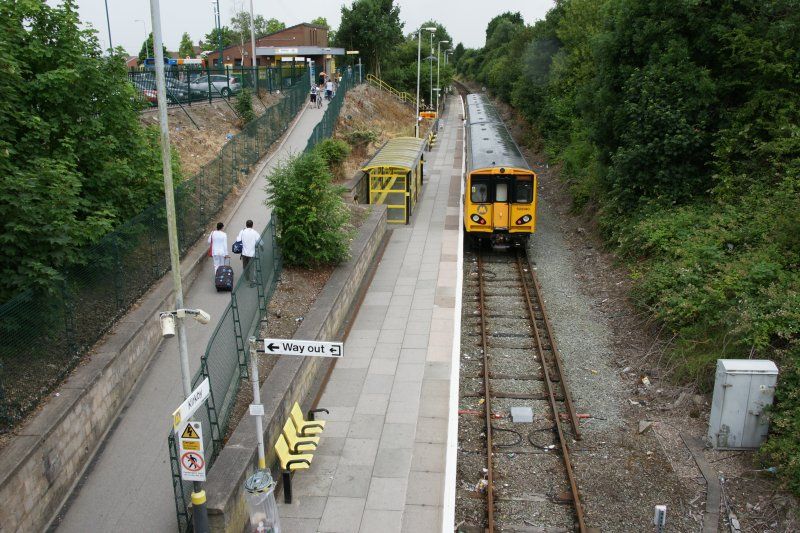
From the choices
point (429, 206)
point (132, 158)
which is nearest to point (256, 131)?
point (429, 206)

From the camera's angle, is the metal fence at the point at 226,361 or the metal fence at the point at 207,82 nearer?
the metal fence at the point at 226,361

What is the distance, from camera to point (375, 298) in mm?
16406

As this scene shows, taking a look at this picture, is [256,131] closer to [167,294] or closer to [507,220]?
[507,220]

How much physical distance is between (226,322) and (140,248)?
3638 millimetres

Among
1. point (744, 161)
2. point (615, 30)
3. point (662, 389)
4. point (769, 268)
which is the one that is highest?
point (615, 30)

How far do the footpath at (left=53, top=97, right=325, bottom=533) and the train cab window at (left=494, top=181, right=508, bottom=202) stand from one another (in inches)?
396

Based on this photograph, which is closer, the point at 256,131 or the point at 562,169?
the point at 256,131

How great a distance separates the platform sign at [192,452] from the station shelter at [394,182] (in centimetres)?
1611

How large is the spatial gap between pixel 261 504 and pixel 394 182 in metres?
19.1

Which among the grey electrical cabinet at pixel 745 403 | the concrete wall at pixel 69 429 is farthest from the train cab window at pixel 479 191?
the concrete wall at pixel 69 429

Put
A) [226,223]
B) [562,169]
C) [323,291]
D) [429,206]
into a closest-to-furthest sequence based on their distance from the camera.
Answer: [323,291] < [226,223] < [429,206] < [562,169]

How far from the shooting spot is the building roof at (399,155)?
23.1m

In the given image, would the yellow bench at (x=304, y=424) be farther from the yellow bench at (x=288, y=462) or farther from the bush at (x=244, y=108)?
the bush at (x=244, y=108)

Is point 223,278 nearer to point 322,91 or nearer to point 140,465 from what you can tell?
point 140,465
